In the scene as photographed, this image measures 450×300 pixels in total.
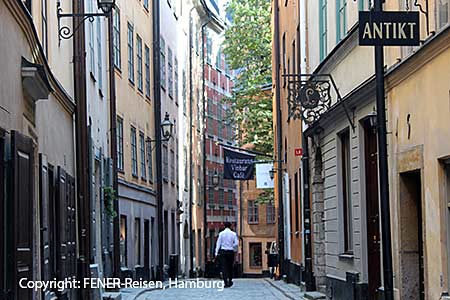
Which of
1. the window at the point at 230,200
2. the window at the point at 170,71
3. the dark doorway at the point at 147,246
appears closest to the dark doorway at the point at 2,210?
the dark doorway at the point at 147,246

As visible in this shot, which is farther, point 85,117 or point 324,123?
point 324,123

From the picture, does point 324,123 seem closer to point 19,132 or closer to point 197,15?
point 19,132

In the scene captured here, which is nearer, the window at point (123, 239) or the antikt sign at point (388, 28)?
the antikt sign at point (388, 28)

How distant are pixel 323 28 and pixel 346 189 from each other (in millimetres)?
3619

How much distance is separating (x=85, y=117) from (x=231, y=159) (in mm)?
17590

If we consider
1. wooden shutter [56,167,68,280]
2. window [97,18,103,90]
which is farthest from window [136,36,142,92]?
wooden shutter [56,167,68,280]

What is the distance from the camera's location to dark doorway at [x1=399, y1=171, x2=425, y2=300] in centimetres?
1308

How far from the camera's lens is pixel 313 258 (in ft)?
72.8

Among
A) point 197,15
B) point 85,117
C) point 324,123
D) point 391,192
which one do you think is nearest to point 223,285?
point 324,123

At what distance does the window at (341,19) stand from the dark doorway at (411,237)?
462cm

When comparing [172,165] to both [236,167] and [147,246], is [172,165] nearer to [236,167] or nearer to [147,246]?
[236,167]

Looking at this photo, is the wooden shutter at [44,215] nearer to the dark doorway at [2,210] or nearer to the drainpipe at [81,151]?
the drainpipe at [81,151]

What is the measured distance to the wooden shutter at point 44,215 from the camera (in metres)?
12.9

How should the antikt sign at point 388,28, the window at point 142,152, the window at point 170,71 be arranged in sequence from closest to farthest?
the antikt sign at point 388,28
the window at point 142,152
the window at point 170,71
